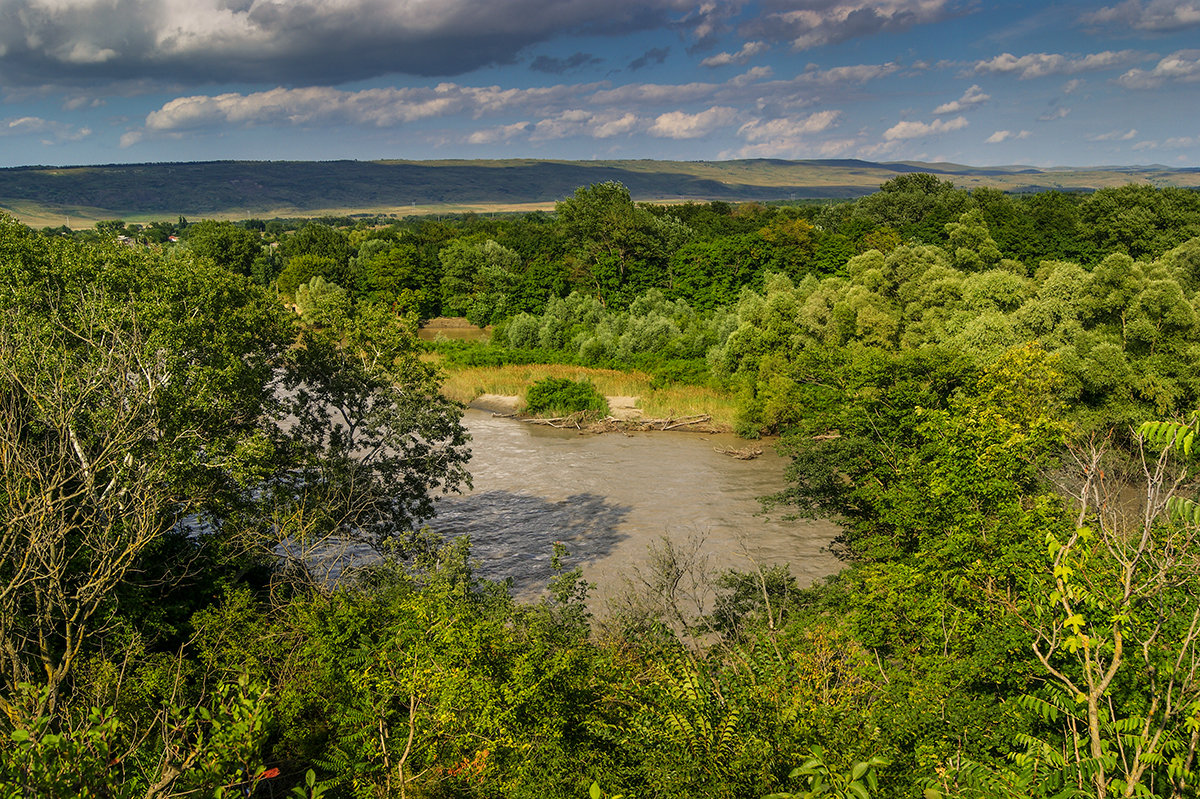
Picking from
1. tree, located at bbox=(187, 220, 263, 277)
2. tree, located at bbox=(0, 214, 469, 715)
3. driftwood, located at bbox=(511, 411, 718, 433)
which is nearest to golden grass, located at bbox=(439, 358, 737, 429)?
driftwood, located at bbox=(511, 411, 718, 433)

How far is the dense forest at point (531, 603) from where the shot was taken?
725 cm

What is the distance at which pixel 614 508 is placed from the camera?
30.8m

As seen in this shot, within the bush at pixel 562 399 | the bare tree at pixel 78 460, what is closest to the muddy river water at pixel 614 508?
the bush at pixel 562 399

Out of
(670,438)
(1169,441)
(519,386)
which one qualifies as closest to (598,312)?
(519,386)

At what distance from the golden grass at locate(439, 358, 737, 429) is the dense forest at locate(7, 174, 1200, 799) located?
47.3 feet

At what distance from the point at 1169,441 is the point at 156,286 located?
18.9m

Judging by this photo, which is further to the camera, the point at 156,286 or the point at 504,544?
the point at 504,544

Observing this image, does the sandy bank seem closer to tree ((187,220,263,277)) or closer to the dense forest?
the dense forest

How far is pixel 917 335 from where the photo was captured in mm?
40938

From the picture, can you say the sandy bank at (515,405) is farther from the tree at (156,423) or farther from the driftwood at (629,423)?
the tree at (156,423)

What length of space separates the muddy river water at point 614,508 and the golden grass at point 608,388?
2.90 meters

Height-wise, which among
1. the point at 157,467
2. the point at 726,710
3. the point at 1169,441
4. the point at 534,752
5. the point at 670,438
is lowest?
the point at 670,438

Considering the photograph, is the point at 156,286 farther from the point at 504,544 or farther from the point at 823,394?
the point at 823,394

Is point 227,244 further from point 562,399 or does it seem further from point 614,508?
point 614,508
